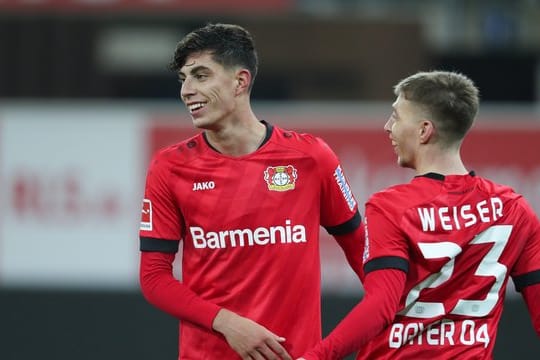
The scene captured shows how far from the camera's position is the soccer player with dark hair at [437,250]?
10.6 ft

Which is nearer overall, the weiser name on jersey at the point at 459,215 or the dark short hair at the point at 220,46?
the weiser name on jersey at the point at 459,215

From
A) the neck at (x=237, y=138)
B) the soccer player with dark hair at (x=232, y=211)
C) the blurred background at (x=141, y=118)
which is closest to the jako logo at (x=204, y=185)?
the soccer player with dark hair at (x=232, y=211)

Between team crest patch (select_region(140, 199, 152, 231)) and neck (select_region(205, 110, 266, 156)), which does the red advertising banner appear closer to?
neck (select_region(205, 110, 266, 156))

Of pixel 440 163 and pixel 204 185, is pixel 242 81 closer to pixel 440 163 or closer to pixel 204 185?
pixel 204 185

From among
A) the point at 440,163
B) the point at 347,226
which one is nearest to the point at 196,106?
the point at 347,226

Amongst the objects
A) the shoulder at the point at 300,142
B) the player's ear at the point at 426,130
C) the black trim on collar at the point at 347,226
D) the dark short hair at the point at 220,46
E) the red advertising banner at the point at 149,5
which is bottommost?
the black trim on collar at the point at 347,226

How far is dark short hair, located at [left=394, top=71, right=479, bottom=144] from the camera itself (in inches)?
134

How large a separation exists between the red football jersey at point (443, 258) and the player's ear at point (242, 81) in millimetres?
613

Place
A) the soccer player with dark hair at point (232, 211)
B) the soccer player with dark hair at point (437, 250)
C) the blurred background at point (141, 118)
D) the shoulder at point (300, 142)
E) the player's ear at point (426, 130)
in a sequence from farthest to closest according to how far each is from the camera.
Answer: the blurred background at point (141, 118), the shoulder at point (300, 142), the soccer player with dark hair at point (232, 211), the player's ear at point (426, 130), the soccer player with dark hair at point (437, 250)

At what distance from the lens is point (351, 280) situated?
7664mm

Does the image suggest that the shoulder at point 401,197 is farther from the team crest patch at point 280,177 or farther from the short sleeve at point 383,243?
the team crest patch at point 280,177

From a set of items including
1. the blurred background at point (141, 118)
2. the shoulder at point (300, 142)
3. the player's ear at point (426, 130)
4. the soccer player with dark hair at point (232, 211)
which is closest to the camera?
the player's ear at point (426, 130)

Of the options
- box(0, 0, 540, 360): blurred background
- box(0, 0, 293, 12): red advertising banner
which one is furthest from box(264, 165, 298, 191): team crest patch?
box(0, 0, 293, 12): red advertising banner

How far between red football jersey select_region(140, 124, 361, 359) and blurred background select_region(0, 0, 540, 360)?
131 inches
